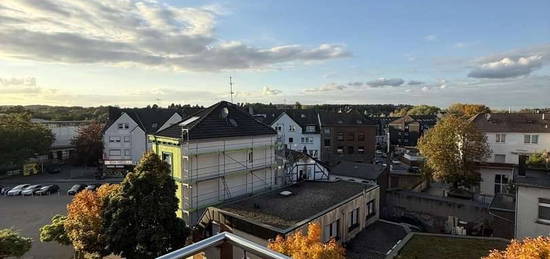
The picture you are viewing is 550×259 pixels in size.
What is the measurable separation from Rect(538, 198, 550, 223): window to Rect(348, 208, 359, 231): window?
9307mm

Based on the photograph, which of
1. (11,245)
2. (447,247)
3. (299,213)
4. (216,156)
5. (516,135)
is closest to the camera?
(447,247)

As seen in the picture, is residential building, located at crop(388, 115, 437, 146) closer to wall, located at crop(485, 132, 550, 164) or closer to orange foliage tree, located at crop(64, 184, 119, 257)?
wall, located at crop(485, 132, 550, 164)

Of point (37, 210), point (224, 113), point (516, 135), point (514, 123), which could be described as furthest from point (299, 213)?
point (514, 123)

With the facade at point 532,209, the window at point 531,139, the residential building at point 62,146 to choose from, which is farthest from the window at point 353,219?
the residential building at point 62,146

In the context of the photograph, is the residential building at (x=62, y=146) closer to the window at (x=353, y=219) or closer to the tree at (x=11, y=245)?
the tree at (x=11, y=245)

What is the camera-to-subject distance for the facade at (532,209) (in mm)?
16672

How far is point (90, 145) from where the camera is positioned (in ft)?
163

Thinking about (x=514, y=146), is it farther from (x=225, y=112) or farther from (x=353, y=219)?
(x=225, y=112)

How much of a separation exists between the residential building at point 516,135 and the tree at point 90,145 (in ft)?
166

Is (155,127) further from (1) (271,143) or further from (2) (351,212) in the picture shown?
(2) (351,212)

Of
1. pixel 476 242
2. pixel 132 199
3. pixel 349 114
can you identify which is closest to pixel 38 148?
pixel 132 199

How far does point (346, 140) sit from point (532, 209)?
32152mm

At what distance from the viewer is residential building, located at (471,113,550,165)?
35.2 metres

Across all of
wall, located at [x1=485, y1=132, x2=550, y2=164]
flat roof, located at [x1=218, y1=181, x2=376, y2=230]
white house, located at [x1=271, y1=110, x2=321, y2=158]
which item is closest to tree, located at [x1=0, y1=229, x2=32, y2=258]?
flat roof, located at [x1=218, y1=181, x2=376, y2=230]
